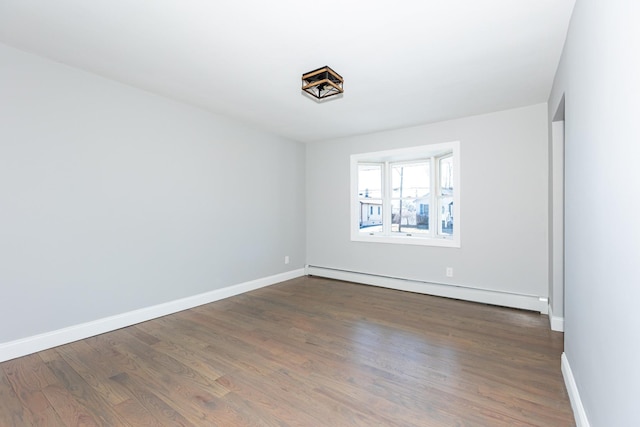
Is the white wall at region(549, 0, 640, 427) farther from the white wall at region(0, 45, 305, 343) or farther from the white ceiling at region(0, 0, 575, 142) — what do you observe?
the white wall at region(0, 45, 305, 343)

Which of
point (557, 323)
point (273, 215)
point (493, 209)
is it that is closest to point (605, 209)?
point (557, 323)

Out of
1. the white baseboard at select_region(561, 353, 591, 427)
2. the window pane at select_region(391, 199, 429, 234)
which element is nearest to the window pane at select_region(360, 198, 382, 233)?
the window pane at select_region(391, 199, 429, 234)

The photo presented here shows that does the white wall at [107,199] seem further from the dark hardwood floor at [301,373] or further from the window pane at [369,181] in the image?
the window pane at [369,181]

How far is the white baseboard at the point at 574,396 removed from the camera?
1571mm

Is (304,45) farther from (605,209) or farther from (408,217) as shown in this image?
(408,217)

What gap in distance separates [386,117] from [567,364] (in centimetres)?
316

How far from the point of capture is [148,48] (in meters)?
2.38

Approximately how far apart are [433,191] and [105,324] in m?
4.42

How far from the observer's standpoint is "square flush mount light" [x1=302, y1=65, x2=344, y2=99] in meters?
2.49

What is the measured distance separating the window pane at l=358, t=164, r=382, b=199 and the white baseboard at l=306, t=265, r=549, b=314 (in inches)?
54.2

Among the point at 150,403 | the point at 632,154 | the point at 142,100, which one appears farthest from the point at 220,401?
the point at 142,100

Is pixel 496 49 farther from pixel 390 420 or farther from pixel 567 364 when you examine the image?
pixel 390 420

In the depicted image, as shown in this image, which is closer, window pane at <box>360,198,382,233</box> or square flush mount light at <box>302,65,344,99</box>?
square flush mount light at <box>302,65,344,99</box>

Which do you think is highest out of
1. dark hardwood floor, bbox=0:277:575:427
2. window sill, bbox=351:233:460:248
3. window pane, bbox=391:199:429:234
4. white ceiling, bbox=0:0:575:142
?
white ceiling, bbox=0:0:575:142
